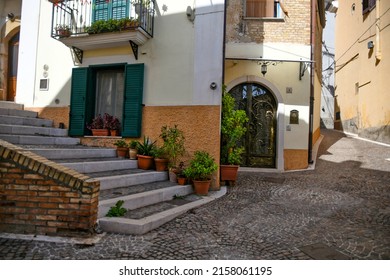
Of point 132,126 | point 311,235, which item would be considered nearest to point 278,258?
point 311,235

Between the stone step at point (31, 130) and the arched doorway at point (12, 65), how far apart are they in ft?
11.5

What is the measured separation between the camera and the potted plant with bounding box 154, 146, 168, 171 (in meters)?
6.01

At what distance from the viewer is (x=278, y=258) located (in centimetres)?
288

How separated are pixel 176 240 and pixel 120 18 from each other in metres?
6.04

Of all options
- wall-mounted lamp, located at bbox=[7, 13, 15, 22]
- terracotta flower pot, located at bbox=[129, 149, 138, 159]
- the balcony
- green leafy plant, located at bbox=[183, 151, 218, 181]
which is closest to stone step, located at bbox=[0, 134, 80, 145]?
terracotta flower pot, located at bbox=[129, 149, 138, 159]

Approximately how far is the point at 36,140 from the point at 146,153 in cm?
255

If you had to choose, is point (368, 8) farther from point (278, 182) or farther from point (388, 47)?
point (278, 182)

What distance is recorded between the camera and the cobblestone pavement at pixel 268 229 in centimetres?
293

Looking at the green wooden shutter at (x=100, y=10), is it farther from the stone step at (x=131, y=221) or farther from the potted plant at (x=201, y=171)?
the stone step at (x=131, y=221)

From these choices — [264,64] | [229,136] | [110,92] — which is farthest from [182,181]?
[264,64]

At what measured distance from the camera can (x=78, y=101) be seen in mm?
7176

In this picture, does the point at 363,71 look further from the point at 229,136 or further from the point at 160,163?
the point at 160,163

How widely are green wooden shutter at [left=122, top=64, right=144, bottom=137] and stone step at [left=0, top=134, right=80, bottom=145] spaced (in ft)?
4.82

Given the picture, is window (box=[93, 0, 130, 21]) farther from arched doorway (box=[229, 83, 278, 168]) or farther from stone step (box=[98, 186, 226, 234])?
stone step (box=[98, 186, 226, 234])
